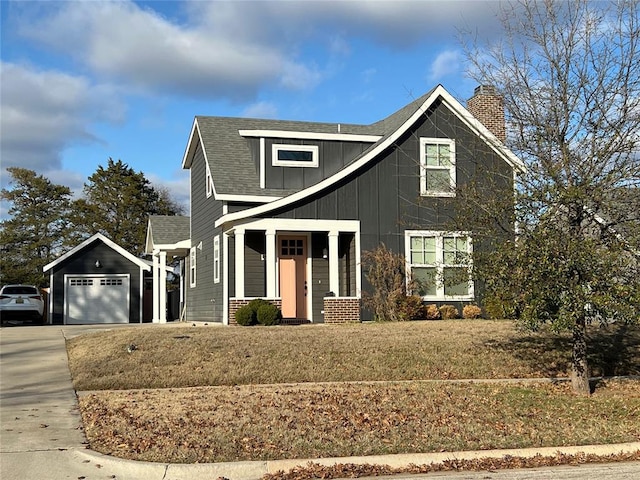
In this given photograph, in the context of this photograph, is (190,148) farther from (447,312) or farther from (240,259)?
(447,312)

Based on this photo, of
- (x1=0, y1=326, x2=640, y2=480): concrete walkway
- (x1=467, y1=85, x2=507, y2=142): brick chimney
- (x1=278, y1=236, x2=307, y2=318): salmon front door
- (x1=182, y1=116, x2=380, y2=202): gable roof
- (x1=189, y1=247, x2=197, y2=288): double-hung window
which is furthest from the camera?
(x1=189, y1=247, x2=197, y2=288): double-hung window

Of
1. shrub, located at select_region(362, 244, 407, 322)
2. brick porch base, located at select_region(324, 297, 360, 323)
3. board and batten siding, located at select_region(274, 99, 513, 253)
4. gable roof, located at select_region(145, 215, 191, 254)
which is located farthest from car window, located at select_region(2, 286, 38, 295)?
shrub, located at select_region(362, 244, 407, 322)

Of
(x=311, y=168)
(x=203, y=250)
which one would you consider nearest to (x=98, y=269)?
(x=203, y=250)

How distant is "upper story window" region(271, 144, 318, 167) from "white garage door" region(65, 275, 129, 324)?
12888mm

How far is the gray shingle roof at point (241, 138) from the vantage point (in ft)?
67.3

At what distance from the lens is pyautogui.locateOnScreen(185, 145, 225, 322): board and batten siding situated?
70.6ft

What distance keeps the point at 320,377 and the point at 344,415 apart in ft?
9.16

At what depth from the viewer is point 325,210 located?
1984 cm

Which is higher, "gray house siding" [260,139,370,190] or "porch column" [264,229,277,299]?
"gray house siding" [260,139,370,190]

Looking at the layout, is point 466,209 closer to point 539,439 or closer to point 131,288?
point 539,439

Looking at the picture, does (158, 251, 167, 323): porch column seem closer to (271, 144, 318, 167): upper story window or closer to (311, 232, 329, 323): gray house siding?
(271, 144, 318, 167): upper story window

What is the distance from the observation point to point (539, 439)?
328 inches

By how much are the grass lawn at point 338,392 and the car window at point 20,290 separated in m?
13.2

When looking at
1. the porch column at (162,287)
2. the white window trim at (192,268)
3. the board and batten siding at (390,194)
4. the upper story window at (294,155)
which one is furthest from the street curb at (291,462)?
the porch column at (162,287)
